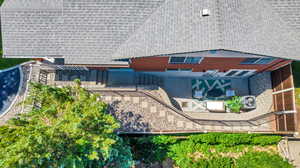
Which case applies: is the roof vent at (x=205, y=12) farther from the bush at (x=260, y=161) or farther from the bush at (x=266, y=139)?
the bush at (x=260, y=161)

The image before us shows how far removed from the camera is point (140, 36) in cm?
1458

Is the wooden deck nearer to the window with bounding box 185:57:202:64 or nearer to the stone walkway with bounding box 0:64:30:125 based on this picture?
the window with bounding box 185:57:202:64

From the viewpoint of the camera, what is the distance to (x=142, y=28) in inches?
578

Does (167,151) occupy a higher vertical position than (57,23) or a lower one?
lower

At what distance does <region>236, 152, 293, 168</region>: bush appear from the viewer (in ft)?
51.9

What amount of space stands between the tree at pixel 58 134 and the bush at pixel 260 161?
11724 millimetres

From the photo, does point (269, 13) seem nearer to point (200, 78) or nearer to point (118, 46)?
point (200, 78)

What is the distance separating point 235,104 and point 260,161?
20.1ft

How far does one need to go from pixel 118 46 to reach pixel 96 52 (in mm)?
1976

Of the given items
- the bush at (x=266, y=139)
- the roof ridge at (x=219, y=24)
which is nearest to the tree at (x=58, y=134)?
the roof ridge at (x=219, y=24)

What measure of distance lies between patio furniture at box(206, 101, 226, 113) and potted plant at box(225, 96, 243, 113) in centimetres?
62

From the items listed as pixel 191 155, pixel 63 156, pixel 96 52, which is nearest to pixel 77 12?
pixel 96 52

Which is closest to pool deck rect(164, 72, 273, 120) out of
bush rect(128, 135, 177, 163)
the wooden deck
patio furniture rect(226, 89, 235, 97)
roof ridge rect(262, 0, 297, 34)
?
the wooden deck

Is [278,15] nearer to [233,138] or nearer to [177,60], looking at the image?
[177,60]
